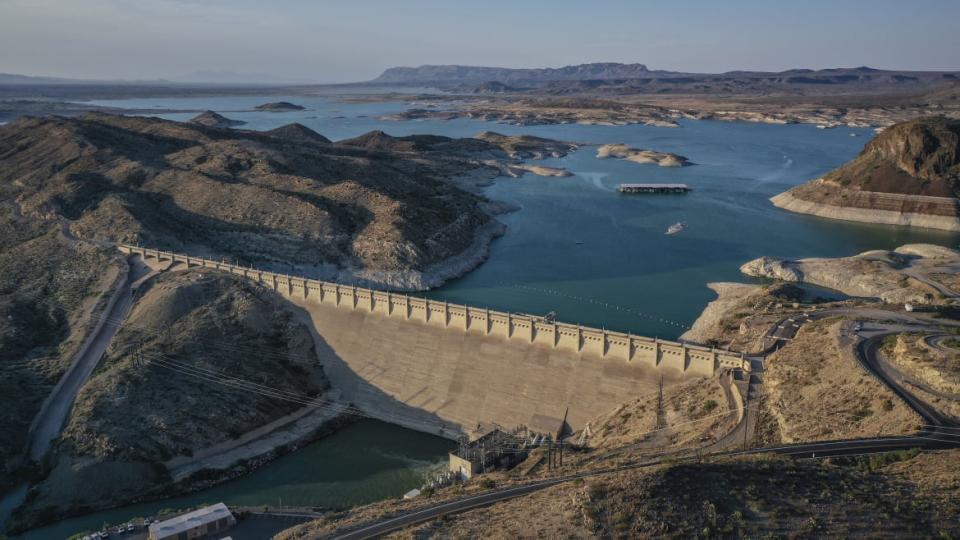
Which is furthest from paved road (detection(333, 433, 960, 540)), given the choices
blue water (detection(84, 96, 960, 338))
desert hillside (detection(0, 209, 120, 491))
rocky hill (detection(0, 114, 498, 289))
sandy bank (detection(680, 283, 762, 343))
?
rocky hill (detection(0, 114, 498, 289))

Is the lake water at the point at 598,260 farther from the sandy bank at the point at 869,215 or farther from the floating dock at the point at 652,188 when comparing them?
the floating dock at the point at 652,188

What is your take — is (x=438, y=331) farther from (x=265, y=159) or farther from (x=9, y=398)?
(x=265, y=159)

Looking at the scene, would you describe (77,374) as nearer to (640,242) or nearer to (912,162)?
(640,242)

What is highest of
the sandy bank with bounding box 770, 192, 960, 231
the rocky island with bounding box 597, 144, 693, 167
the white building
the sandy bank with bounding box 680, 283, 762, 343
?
the rocky island with bounding box 597, 144, 693, 167

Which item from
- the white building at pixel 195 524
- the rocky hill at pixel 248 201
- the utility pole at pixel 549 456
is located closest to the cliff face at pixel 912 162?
the rocky hill at pixel 248 201

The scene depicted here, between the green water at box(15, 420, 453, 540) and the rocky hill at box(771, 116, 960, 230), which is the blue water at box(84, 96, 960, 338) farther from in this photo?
the green water at box(15, 420, 453, 540)
